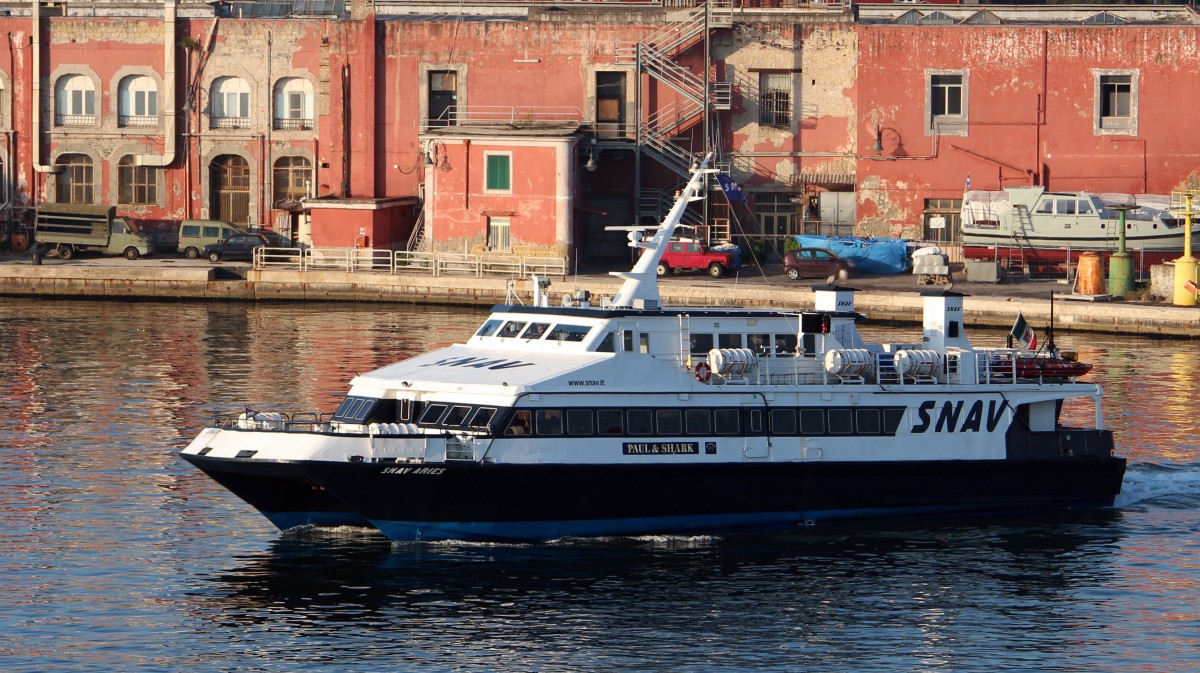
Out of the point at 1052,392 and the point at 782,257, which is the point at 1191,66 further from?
the point at 1052,392

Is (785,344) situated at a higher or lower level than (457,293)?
lower

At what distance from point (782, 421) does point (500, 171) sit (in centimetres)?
3921

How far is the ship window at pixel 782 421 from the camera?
108ft

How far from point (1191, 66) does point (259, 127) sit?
3749cm

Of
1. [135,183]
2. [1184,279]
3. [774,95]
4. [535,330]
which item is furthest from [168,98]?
[535,330]

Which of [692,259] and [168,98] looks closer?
[692,259]

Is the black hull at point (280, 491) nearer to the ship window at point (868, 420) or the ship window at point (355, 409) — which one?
the ship window at point (355, 409)

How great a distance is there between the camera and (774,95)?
74312 mm

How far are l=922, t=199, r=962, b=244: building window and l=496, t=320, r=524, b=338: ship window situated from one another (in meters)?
41.4

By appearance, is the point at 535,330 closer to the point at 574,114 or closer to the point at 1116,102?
the point at 574,114

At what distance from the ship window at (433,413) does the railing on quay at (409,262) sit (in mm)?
36179

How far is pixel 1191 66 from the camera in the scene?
70.9 meters

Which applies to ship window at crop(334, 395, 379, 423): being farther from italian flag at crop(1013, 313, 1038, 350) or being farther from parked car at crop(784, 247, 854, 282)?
parked car at crop(784, 247, 854, 282)

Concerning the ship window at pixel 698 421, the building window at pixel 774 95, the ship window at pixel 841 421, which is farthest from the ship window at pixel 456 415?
the building window at pixel 774 95
